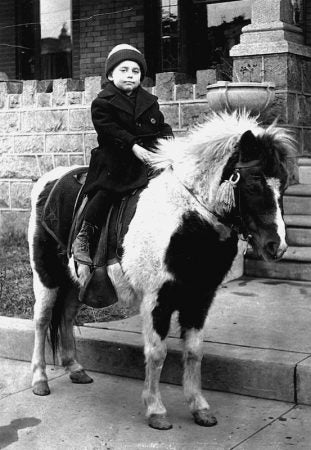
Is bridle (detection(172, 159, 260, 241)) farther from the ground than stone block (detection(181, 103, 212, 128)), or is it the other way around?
stone block (detection(181, 103, 212, 128))

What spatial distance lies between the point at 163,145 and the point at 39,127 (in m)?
6.79

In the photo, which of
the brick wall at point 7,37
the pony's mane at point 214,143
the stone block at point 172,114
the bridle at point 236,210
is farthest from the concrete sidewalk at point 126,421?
the brick wall at point 7,37

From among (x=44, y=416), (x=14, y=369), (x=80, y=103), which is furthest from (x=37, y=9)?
(x=44, y=416)

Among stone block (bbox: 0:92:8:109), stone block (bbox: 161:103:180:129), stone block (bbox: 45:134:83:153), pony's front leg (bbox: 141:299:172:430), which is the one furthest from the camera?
stone block (bbox: 0:92:8:109)

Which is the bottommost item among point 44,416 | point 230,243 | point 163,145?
point 44,416

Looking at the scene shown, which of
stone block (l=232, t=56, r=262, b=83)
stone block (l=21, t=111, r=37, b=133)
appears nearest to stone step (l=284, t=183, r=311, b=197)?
stone block (l=232, t=56, r=262, b=83)

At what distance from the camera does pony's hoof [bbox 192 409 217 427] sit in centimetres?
489

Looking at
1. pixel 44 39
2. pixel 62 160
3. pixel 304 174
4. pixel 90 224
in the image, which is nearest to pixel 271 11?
pixel 304 174

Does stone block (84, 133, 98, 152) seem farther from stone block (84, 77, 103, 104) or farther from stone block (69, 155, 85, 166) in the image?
stone block (84, 77, 103, 104)

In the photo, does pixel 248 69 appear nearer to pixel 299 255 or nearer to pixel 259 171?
pixel 299 255

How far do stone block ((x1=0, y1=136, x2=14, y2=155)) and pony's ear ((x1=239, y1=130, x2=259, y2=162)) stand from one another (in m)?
7.83

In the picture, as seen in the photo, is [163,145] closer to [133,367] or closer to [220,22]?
[133,367]

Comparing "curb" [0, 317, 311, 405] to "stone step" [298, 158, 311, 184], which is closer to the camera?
"curb" [0, 317, 311, 405]

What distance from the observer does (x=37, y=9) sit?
15.7m
